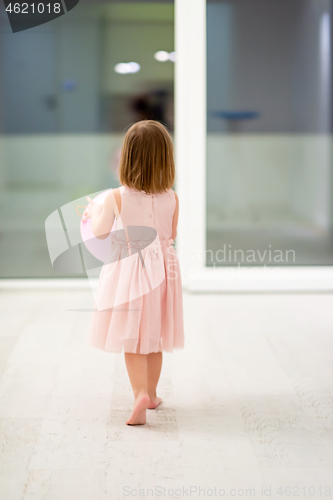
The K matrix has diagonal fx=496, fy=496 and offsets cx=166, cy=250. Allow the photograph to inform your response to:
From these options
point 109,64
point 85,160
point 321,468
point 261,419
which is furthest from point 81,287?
point 321,468

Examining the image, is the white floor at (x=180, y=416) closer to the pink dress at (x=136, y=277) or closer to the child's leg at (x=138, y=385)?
the child's leg at (x=138, y=385)

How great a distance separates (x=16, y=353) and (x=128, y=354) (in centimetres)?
91

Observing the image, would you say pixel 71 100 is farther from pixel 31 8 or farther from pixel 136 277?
pixel 136 277

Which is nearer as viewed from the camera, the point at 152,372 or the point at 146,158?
the point at 146,158

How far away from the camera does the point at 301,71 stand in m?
3.71

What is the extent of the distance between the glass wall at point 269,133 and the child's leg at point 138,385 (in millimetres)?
2180

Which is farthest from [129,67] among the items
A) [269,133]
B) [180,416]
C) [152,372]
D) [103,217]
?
[180,416]

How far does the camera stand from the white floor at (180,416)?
1.44 metres

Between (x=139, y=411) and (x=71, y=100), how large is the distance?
2626 millimetres

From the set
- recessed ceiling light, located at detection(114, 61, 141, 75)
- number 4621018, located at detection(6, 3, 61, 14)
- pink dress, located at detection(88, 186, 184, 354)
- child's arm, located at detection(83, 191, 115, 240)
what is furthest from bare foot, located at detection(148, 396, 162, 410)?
number 4621018, located at detection(6, 3, 61, 14)

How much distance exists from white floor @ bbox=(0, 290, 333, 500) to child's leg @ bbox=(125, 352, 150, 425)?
40mm

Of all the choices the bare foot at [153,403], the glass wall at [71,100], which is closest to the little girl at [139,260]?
the bare foot at [153,403]

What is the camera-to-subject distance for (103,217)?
5.68 feet

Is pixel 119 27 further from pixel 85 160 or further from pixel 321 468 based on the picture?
pixel 321 468
